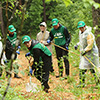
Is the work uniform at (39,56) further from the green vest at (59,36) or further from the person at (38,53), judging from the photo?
the green vest at (59,36)

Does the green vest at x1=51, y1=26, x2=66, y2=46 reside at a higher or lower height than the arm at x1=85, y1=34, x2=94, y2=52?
higher

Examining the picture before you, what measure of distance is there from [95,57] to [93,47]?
273 mm

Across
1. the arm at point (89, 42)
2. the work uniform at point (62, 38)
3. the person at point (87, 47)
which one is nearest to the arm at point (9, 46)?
the work uniform at point (62, 38)

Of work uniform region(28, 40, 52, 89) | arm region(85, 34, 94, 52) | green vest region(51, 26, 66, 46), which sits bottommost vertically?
work uniform region(28, 40, 52, 89)

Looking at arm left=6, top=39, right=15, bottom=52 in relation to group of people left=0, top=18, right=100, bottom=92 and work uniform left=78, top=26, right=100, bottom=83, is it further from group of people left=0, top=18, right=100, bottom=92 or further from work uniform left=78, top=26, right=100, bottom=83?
work uniform left=78, top=26, right=100, bottom=83

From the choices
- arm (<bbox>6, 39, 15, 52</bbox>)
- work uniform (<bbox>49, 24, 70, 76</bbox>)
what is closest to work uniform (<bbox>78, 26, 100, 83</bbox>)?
work uniform (<bbox>49, 24, 70, 76</bbox>)

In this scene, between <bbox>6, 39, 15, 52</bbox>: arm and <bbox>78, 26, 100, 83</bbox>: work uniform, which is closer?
<bbox>78, 26, 100, 83</bbox>: work uniform

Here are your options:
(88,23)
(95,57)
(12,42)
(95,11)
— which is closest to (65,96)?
(95,57)

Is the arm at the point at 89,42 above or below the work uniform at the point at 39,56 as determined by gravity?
above

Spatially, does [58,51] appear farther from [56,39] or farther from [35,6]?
[35,6]

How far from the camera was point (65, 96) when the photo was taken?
163 inches

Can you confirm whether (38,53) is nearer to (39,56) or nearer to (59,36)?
(39,56)

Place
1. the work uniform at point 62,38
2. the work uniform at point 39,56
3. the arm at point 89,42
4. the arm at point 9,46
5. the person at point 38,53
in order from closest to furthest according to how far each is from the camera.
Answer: the person at point 38,53 < the work uniform at point 39,56 < the arm at point 89,42 < the work uniform at point 62,38 < the arm at point 9,46

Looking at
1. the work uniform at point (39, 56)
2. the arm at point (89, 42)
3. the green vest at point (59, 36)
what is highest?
the green vest at point (59, 36)
